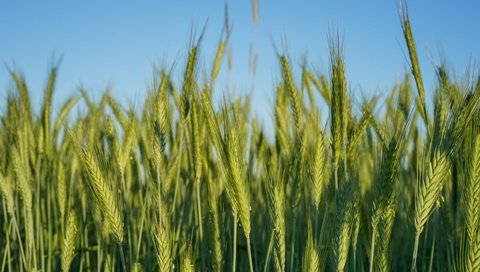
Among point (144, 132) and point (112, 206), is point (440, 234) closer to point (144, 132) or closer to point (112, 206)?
point (144, 132)

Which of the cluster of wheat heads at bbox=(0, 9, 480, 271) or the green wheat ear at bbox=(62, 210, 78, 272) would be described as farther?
the green wheat ear at bbox=(62, 210, 78, 272)

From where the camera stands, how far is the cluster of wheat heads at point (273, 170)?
1.64 m

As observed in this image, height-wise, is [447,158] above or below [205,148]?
below

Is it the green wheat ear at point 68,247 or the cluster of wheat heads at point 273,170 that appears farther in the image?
the green wheat ear at point 68,247

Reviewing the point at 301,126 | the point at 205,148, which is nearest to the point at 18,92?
the point at 205,148

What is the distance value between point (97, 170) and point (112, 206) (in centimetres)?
12

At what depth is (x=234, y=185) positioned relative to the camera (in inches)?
66.8

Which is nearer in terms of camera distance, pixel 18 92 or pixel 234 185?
pixel 234 185

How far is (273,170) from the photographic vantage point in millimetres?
2283

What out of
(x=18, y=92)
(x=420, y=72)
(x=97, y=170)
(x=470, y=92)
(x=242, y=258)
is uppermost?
(x=18, y=92)

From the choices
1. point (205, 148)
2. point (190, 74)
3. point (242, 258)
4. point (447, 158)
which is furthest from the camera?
point (242, 258)

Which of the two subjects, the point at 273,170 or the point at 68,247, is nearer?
the point at 68,247

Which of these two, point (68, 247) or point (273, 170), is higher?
point (273, 170)

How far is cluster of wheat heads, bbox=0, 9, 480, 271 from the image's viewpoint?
1.64 metres
